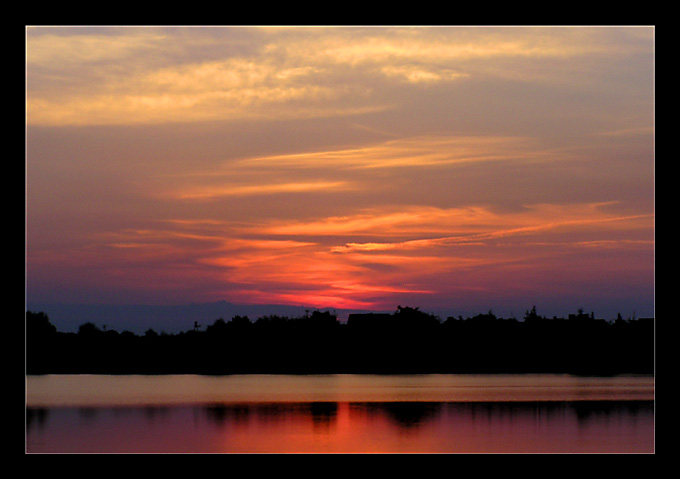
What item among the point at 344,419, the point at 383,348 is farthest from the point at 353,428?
the point at 383,348

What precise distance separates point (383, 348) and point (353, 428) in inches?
1310

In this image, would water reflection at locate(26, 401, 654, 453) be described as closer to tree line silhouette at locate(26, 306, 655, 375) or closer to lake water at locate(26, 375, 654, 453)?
lake water at locate(26, 375, 654, 453)

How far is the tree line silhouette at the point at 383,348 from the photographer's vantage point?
175ft

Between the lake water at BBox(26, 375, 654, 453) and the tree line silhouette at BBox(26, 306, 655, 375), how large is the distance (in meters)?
11.5

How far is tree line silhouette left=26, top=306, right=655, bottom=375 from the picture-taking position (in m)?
53.3

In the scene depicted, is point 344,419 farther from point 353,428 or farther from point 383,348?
point 383,348

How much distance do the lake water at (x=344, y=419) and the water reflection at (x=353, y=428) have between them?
3 cm

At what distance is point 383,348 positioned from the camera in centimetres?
5678

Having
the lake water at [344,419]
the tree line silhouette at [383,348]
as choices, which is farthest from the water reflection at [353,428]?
the tree line silhouette at [383,348]

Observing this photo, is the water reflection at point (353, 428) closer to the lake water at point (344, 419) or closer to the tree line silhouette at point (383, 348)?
the lake water at point (344, 419)

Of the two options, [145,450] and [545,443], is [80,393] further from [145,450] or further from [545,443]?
[545,443]

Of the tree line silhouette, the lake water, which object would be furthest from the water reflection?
the tree line silhouette
